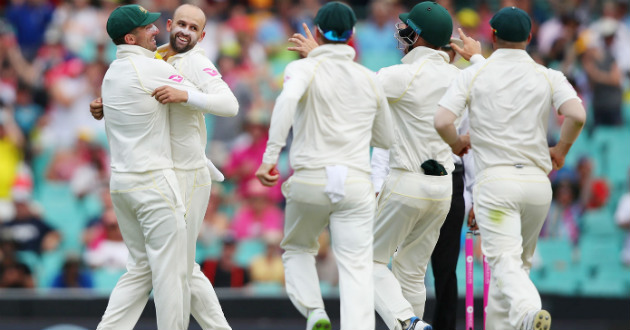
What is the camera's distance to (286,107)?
7379mm

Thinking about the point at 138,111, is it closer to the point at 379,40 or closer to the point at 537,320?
the point at 537,320

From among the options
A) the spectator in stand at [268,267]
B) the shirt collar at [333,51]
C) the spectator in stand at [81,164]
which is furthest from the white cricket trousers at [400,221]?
the spectator in stand at [81,164]

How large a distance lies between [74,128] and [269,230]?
10.7 ft

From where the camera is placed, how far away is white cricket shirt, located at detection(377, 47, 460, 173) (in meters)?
8.29

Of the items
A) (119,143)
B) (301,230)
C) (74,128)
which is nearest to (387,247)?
(301,230)

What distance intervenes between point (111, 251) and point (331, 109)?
242 inches

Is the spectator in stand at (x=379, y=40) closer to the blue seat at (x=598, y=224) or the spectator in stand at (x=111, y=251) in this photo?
the blue seat at (x=598, y=224)

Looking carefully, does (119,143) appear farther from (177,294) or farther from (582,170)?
(582,170)

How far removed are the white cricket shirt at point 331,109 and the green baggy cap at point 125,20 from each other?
122 centimetres

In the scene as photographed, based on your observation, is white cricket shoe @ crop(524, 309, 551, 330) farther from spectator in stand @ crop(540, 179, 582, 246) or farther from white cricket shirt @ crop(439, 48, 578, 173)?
spectator in stand @ crop(540, 179, 582, 246)

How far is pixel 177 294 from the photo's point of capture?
8.07 metres

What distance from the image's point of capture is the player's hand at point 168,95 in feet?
25.7

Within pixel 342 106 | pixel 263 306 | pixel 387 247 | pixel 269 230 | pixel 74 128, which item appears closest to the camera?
pixel 342 106

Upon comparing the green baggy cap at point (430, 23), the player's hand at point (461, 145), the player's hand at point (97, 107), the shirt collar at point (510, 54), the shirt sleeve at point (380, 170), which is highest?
the green baggy cap at point (430, 23)
